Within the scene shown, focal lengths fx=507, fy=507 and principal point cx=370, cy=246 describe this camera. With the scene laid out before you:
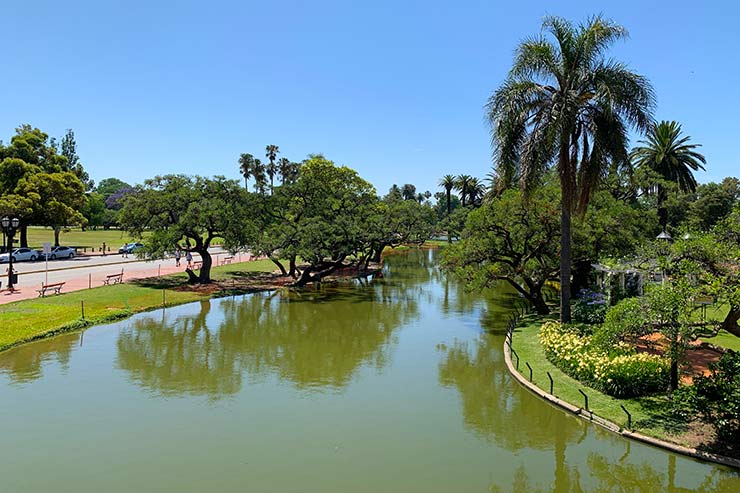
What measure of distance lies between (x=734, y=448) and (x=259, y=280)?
35.2 m

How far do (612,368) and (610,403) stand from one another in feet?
3.91

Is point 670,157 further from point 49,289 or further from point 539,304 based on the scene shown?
point 49,289

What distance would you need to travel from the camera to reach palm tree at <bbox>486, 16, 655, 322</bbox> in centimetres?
1991

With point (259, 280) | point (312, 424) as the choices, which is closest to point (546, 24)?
point (312, 424)

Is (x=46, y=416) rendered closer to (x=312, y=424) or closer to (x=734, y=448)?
(x=312, y=424)

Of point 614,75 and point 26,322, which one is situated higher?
point 614,75

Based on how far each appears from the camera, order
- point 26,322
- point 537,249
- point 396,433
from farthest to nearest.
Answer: point 537,249 → point 26,322 → point 396,433

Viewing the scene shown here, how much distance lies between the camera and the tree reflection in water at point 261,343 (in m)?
17.8

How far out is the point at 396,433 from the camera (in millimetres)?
13219

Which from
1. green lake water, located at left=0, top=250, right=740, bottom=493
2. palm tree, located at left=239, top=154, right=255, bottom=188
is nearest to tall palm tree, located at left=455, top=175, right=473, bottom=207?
palm tree, located at left=239, top=154, right=255, bottom=188

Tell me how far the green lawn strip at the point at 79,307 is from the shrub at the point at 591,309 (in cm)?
2294

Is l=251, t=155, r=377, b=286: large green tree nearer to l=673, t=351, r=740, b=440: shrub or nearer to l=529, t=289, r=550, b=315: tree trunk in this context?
l=529, t=289, r=550, b=315: tree trunk

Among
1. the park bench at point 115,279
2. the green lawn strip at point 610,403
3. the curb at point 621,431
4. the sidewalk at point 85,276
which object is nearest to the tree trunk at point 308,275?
the sidewalk at point 85,276

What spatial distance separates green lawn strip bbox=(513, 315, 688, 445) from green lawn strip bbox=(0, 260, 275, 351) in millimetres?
20378
